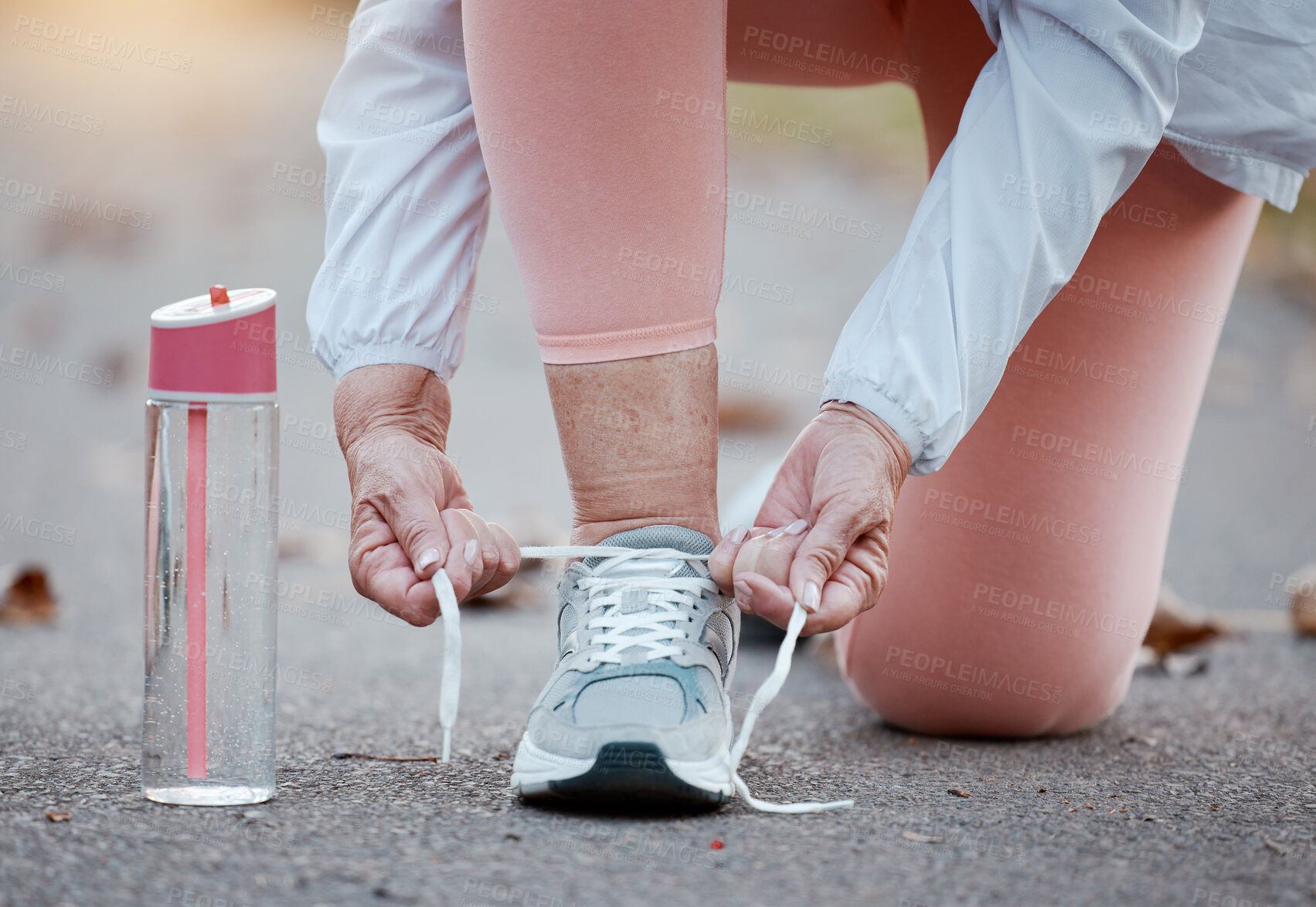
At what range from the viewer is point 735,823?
800 mm

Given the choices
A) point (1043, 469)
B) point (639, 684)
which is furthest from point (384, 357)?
point (1043, 469)

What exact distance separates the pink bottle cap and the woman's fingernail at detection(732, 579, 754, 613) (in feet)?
1.17

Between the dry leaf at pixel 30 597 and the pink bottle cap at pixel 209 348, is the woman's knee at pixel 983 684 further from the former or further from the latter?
the dry leaf at pixel 30 597

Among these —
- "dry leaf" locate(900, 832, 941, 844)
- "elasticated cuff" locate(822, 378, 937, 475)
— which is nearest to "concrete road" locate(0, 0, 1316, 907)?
"dry leaf" locate(900, 832, 941, 844)

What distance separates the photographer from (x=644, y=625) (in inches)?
35.2

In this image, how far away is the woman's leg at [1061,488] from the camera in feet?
3.94

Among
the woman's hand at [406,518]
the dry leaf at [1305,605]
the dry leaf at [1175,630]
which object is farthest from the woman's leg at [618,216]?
the dry leaf at [1305,605]

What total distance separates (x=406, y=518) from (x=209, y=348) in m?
0.19

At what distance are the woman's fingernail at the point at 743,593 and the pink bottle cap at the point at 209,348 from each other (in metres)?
0.36

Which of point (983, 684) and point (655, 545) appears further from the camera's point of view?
point (983, 684)

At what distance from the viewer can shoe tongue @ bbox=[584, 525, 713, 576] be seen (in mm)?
924

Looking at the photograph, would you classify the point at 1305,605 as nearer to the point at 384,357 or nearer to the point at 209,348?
the point at 384,357

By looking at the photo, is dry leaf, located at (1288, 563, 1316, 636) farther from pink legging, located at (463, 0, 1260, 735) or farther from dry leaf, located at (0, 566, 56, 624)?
dry leaf, located at (0, 566, 56, 624)

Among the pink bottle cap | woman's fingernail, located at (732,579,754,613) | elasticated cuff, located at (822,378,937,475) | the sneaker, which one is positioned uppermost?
the pink bottle cap
